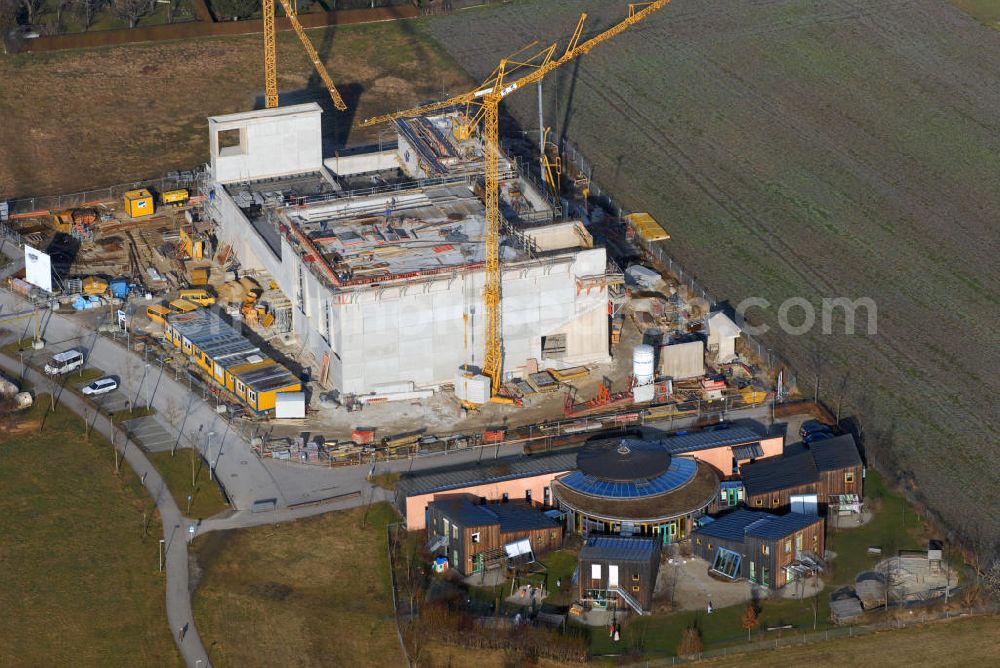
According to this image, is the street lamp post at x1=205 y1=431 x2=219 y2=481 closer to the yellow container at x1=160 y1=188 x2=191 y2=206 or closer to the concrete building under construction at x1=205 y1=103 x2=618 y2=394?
the concrete building under construction at x1=205 y1=103 x2=618 y2=394

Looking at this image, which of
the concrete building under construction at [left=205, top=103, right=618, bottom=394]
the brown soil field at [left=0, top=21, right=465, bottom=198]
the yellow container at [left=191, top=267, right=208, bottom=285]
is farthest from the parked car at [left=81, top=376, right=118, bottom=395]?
the brown soil field at [left=0, top=21, right=465, bottom=198]

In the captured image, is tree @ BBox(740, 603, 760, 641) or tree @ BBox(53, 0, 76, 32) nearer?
tree @ BBox(740, 603, 760, 641)

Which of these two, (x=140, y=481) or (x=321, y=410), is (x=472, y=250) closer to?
(x=321, y=410)

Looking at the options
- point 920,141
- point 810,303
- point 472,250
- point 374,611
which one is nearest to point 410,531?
point 374,611

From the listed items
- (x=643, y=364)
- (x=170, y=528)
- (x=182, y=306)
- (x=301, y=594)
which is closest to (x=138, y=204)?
(x=182, y=306)

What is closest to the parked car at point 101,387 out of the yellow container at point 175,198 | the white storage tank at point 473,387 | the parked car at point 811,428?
the white storage tank at point 473,387

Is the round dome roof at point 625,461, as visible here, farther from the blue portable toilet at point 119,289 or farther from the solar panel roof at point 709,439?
the blue portable toilet at point 119,289

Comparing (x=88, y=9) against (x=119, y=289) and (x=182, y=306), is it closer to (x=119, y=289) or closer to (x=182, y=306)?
(x=119, y=289)
